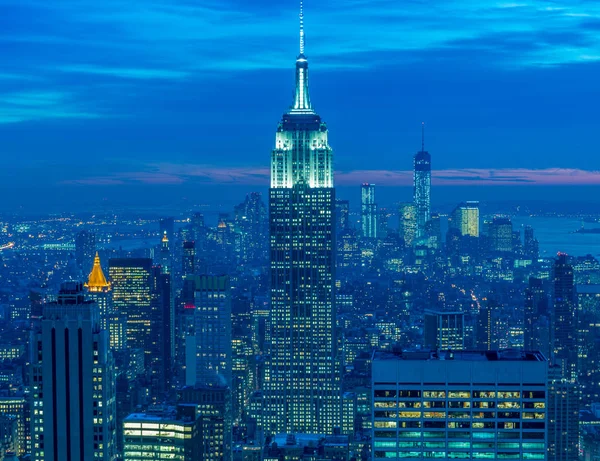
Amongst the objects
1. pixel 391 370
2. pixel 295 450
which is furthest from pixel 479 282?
pixel 391 370

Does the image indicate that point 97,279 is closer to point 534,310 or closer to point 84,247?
point 84,247

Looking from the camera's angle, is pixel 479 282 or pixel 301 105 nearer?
pixel 301 105

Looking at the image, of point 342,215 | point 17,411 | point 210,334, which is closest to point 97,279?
point 210,334

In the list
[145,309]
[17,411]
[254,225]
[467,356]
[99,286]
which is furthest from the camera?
[145,309]

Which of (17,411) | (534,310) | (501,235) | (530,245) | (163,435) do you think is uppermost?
(501,235)

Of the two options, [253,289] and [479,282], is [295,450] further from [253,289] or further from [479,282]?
[479,282]

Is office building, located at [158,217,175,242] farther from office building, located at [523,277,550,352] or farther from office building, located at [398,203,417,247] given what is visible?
office building, located at [523,277,550,352]
